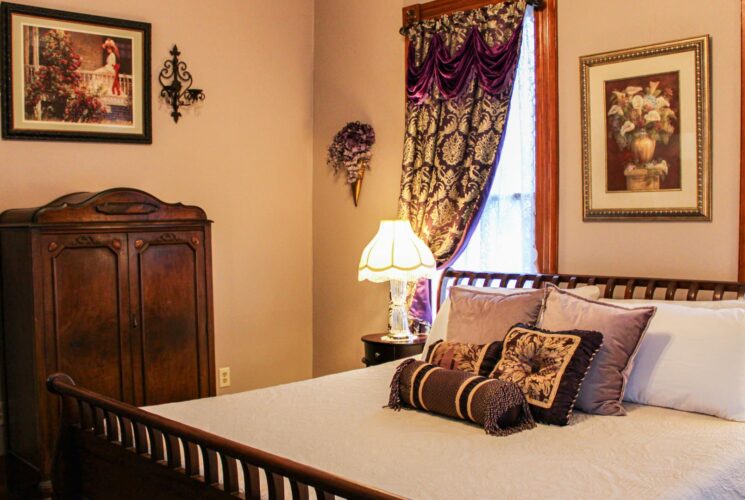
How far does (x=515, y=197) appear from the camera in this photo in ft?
13.2

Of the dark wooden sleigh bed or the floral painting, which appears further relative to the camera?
the floral painting

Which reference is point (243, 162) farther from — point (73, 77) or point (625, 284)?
point (625, 284)

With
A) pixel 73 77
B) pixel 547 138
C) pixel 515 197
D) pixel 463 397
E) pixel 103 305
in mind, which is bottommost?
pixel 463 397

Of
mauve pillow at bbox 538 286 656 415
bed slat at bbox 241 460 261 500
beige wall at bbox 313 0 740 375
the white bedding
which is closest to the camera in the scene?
bed slat at bbox 241 460 261 500

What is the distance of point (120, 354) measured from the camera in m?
3.80

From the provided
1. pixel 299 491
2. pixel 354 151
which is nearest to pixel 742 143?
pixel 354 151

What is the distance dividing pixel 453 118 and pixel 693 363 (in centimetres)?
193

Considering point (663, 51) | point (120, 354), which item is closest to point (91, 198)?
point (120, 354)

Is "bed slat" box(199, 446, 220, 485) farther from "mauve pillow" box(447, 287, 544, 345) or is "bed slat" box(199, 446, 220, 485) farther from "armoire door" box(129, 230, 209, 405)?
"armoire door" box(129, 230, 209, 405)

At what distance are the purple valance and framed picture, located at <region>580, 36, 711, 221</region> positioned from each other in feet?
1.33

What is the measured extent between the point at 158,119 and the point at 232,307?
120cm

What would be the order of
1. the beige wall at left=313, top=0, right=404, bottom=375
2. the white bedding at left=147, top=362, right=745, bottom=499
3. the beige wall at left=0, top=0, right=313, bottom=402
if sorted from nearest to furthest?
the white bedding at left=147, top=362, right=745, bottom=499, the beige wall at left=0, top=0, right=313, bottom=402, the beige wall at left=313, top=0, right=404, bottom=375

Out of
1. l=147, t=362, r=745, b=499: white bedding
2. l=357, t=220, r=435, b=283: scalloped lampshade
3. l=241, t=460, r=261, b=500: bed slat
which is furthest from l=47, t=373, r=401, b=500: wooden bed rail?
l=357, t=220, r=435, b=283: scalloped lampshade

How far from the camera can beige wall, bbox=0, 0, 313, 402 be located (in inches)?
173
